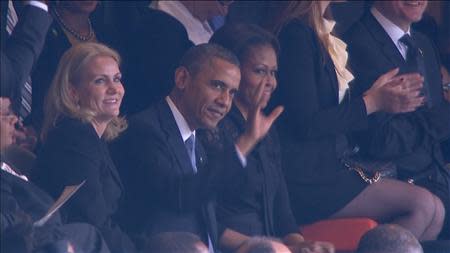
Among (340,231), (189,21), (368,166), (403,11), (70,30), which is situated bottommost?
(340,231)

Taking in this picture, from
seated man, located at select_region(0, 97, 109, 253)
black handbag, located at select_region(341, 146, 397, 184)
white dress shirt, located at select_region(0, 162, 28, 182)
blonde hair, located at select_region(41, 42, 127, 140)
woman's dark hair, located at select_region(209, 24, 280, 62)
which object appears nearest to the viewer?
seated man, located at select_region(0, 97, 109, 253)

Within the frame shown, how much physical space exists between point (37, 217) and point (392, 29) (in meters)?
2.06

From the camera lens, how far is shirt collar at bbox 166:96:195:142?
6824 millimetres

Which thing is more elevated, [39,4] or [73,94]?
[39,4]

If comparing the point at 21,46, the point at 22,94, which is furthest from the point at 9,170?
the point at 21,46

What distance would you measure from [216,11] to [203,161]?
0.75 meters

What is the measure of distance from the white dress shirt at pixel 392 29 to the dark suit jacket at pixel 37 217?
1.82 meters

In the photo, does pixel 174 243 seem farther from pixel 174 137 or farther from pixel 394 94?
pixel 394 94

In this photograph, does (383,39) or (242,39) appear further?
(383,39)

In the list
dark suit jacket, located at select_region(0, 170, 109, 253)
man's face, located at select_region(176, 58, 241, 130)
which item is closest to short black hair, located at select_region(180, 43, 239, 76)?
man's face, located at select_region(176, 58, 241, 130)

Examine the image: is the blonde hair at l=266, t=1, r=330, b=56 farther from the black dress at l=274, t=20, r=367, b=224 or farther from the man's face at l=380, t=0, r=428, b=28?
the man's face at l=380, t=0, r=428, b=28

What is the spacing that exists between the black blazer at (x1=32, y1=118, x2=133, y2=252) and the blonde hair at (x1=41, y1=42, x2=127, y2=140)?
0.11 feet

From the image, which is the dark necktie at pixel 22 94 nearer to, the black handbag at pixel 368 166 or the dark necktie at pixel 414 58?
the black handbag at pixel 368 166

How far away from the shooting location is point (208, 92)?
6.89 m
